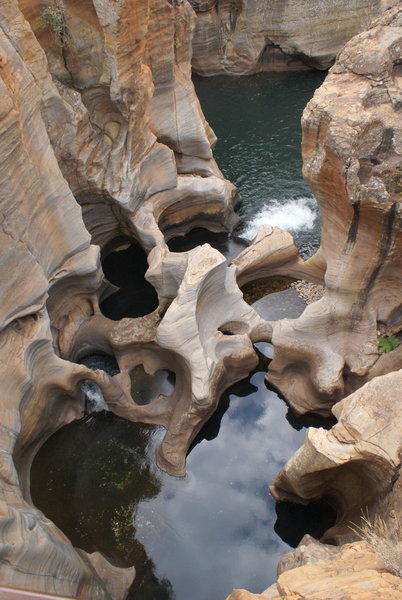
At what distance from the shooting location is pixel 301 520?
393 inches

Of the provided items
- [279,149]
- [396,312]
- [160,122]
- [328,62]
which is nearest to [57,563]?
[396,312]

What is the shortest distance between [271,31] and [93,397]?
22.6 meters

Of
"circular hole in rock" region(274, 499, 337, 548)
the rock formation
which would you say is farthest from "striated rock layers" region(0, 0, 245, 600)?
"circular hole in rock" region(274, 499, 337, 548)

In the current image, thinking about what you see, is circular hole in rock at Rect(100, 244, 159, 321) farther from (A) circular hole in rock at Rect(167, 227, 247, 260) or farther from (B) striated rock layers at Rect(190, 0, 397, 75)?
(B) striated rock layers at Rect(190, 0, 397, 75)

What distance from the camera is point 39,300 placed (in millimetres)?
9875

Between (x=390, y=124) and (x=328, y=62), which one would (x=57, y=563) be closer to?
(x=390, y=124)

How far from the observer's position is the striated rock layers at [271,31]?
25.2m

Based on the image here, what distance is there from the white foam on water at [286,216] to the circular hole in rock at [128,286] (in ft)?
12.6

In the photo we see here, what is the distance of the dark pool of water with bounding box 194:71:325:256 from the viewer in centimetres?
1720

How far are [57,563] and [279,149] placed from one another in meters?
17.4

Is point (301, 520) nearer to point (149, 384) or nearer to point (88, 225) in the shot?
point (149, 384)

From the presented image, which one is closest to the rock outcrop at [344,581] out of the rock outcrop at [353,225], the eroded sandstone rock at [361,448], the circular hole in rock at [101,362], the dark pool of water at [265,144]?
the eroded sandstone rock at [361,448]

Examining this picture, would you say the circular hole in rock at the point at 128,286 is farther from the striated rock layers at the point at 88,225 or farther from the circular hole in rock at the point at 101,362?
the circular hole in rock at the point at 101,362

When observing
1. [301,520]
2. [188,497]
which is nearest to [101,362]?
[188,497]
